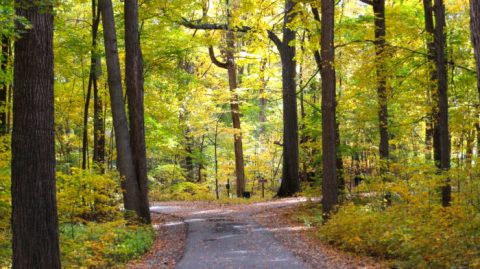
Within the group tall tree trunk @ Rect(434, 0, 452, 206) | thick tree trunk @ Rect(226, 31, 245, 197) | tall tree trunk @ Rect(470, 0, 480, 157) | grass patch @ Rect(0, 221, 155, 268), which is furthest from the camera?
thick tree trunk @ Rect(226, 31, 245, 197)

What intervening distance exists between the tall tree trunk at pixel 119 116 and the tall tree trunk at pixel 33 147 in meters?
6.97

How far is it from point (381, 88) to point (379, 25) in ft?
6.10

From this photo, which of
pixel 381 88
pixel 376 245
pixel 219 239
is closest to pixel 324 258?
pixel 376 245

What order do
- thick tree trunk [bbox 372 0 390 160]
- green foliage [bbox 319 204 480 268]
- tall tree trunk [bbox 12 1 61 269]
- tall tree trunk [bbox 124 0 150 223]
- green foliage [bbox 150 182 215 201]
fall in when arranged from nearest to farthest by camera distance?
tall tree trunk [bbox 12 1 61 269], green foliage [bbox 319 204 480 268], thick tree trunk [bbox 372 0 390 160], tall tree trunk [bbox 124 0 150 223], green foliage [bbox 150 182 215 201]

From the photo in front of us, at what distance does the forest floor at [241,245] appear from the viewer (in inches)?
346

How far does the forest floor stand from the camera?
28.9 ft

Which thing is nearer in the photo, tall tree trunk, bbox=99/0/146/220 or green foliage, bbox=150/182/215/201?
tall tree trunk, bbox=99/0/146/220

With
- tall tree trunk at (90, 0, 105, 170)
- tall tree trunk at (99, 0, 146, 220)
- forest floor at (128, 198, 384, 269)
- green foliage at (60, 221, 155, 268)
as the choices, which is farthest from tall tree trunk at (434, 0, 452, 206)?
tall tree trunk at (90, 0, 105, 170)

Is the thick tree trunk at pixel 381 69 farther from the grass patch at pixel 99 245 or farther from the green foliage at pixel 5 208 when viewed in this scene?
the green foliage at pixel 5 208

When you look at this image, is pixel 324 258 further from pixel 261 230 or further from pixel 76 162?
pixel 76 162

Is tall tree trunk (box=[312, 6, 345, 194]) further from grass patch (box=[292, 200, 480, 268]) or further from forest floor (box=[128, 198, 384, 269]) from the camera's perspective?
grass patch (box=[292, 200, 480, 268])

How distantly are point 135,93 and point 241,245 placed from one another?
5844 mm

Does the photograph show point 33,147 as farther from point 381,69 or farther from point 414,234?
point 381,69

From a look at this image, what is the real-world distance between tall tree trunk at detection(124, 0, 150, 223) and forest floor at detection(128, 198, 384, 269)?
1548 mm
